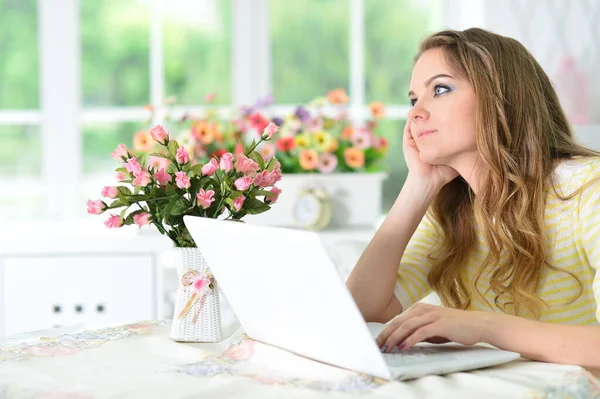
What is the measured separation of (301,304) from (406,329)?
0.19 m

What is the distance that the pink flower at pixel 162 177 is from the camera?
1.45 metres

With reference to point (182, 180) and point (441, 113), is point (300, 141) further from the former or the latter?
point (182, 180)

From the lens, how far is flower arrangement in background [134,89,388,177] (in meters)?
3.12

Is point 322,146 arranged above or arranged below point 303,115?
below

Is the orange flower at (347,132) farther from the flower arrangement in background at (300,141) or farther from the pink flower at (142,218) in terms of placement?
the pink flower at (142,218)

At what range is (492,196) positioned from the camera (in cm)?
170

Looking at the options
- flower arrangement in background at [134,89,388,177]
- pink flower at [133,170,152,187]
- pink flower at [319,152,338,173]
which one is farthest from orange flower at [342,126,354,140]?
pink flower at [133,170,152,187]

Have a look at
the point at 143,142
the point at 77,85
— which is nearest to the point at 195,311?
the point at 143,142

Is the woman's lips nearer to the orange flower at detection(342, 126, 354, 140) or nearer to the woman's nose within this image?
the woman's nose

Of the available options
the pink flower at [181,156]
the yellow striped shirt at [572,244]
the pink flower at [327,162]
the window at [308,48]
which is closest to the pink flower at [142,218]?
the pink flower at [181,156]

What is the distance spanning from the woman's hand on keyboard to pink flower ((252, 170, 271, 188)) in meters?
0.33

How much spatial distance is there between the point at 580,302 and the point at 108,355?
2.89ft

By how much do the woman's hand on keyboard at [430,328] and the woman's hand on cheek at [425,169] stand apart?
22.3 inches

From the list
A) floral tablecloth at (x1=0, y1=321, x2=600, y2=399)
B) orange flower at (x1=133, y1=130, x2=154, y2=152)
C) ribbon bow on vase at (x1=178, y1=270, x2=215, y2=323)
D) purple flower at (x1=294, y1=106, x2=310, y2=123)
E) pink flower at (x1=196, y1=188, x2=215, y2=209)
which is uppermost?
purple flower at (x1=294, y1=106, x2=310, y2=123)
